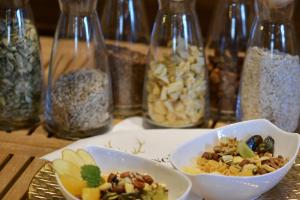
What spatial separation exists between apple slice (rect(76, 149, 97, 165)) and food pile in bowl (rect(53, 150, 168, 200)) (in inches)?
0.5

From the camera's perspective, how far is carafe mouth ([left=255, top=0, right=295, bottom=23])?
0.86 metres

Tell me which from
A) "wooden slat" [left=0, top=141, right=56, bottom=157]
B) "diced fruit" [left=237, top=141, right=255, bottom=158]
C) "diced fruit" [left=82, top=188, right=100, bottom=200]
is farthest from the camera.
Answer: "wooden slat" [left=0, top=141, right=56, bottom=157]

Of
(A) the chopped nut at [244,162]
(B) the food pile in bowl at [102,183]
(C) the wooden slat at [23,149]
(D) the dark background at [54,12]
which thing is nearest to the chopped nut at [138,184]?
(B) the food pile in bowl at [102,183]

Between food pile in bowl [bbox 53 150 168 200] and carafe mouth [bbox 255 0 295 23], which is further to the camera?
carafe mouth [bbox 255 0 295 23]

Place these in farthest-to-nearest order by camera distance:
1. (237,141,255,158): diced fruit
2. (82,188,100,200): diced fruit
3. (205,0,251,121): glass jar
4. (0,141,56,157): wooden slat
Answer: (205,0,251,121): glass jar < (0,141,56,157): wooden slat < (237,141,255,158): diced fruit < (82,188,100,200): diced fruit

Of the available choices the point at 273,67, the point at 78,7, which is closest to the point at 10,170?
the point at 78,7

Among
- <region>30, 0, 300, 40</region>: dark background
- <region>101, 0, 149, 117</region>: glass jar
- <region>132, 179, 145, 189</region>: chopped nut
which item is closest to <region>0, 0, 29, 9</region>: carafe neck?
<region>101, 0, 149, 117</region>: glass jar

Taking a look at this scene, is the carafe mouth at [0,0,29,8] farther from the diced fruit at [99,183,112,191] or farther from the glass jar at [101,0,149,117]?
the diced fruit at [99,183,112,191]

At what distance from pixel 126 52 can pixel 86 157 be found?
31 cm

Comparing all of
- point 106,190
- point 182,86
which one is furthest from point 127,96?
point 106,190

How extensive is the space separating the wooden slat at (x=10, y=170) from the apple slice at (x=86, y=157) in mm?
117

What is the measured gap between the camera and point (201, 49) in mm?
924

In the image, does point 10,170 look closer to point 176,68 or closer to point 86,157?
point 86,157

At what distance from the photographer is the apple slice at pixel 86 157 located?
2.31 feet
